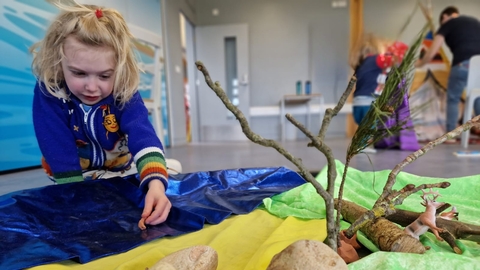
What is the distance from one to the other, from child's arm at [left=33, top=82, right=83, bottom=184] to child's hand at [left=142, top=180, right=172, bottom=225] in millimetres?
322

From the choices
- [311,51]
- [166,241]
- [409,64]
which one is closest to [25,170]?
[166,241]

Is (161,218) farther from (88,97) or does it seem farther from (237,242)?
(88,97)

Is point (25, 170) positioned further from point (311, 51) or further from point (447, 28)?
point (311, 51)

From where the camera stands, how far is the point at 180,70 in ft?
11.6

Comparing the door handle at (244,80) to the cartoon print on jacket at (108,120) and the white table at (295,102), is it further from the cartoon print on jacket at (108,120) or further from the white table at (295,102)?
the cartoon print on jacket at (108,120)

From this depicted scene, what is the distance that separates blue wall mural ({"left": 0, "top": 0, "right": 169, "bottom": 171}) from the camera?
1.59 meters

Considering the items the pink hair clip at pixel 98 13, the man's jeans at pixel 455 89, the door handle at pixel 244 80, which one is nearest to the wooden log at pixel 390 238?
the pink hair clip at pixel 98 13

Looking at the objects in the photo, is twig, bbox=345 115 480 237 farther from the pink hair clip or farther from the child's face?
the pink hair clip

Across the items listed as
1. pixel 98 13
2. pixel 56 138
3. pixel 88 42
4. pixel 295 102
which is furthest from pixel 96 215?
pixel 295 102

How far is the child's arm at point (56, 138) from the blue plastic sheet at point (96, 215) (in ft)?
0.44

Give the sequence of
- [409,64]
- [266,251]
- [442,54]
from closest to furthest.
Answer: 1. [409,64]
2. [266,251]
3. [442,54]

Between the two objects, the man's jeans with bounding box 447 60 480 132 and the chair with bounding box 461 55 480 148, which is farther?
the man's jeans with bounding box 447 60 480 132

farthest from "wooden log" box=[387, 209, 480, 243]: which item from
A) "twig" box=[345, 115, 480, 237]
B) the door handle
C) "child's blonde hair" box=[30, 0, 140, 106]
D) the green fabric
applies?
the door handle

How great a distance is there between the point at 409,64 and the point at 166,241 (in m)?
0.46
